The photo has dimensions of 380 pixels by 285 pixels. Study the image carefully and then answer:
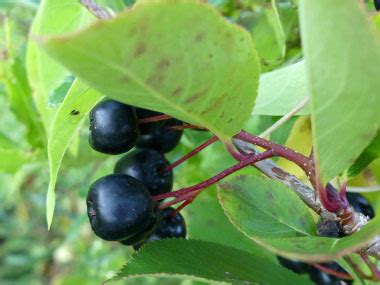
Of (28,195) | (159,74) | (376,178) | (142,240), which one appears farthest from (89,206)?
(28,195)

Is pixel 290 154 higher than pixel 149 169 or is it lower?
higher

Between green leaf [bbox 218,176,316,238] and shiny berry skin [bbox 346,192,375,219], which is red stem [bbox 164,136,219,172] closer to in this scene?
green leaf [bbox 218,176,316,238]

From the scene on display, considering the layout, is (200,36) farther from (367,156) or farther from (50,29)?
(50,29)

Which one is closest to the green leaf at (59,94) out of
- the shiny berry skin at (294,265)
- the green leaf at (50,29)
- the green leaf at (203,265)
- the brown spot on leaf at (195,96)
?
the green leaf at (50,29)

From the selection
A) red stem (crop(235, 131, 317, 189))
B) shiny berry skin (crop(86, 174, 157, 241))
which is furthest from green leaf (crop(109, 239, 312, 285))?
red stem (crop(235, 131, 317, 189))

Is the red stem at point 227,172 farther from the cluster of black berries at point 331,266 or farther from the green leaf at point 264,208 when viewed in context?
the cluster of black berries at point 331,266

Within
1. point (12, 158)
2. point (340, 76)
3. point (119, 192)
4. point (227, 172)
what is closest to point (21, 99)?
point (12, 158)

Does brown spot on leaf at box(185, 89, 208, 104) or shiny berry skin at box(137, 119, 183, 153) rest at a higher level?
brown spot on leaf at box(185, 89, 208, 104)
